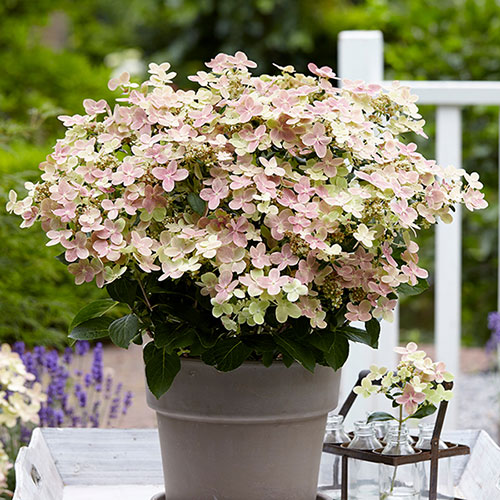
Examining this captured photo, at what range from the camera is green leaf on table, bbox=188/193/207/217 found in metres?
0.85

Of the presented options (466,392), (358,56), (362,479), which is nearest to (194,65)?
(466,392)

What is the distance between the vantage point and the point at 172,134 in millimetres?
850

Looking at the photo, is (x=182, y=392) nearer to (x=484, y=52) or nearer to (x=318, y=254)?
(x=318, y=254)

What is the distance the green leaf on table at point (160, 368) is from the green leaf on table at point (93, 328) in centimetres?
7

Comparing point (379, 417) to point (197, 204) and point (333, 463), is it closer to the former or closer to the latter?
point (333, 463)

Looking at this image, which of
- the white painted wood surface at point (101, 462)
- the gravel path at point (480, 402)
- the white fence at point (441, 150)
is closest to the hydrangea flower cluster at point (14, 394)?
the white painted wood surface at point (101, 462)

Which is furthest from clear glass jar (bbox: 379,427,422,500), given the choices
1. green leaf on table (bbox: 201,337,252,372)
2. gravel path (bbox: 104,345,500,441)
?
gravel path (bbox: 104,345,500,441)

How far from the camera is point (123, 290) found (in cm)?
88

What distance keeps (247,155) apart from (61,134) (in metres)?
2.80

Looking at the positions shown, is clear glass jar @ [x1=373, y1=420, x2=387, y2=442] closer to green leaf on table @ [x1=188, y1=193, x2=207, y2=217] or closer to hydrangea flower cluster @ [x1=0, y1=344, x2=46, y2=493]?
green leaf on table @ [x1=188, y1=193, x2=207, y2=217]

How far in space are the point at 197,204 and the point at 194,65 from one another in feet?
20.5

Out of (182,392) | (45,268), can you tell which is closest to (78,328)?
(182,392)

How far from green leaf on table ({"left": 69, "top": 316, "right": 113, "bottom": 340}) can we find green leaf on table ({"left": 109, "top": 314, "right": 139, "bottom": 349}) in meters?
0.03

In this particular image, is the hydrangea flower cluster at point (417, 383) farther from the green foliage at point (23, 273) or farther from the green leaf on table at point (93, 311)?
the green foliage at point (23, 273)
